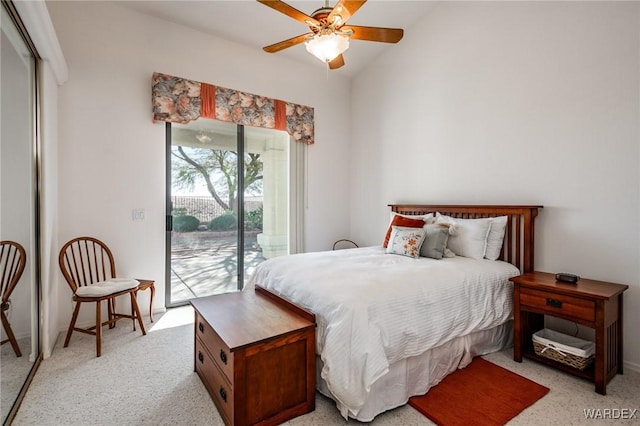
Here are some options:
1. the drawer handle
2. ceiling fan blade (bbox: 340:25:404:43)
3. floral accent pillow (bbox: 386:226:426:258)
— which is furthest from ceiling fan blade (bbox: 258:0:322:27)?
the drawer handle

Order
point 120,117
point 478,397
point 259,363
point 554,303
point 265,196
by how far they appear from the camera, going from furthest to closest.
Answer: point 265,196 < point 120,117 < point 554,303 < point 478,397 < point 259,363

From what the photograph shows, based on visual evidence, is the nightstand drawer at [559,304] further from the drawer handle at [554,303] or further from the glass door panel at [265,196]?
the glass door panel at [265,196]

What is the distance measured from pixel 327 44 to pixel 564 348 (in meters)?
2.74

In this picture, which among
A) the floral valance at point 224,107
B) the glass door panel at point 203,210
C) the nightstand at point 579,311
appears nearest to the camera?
the nightstand at point 579,311

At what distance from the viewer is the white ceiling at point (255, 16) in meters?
3.20

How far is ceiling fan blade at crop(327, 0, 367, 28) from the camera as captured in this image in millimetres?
1945

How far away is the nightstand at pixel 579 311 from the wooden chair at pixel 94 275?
3189mm

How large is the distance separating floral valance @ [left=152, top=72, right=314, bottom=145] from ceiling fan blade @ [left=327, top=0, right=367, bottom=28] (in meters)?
2.02

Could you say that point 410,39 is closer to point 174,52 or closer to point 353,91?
point 353,91

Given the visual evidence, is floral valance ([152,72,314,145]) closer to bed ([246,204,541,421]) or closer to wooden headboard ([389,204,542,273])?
bed ([246,204,541,421])

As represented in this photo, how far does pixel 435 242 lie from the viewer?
2.75m

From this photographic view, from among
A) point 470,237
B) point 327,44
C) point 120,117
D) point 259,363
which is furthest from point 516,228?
point 120,117

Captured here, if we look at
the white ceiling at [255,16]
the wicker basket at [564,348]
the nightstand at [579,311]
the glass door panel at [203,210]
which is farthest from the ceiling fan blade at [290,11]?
the wicker basket at [564,348]

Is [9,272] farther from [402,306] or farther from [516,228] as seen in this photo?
[516,228]
